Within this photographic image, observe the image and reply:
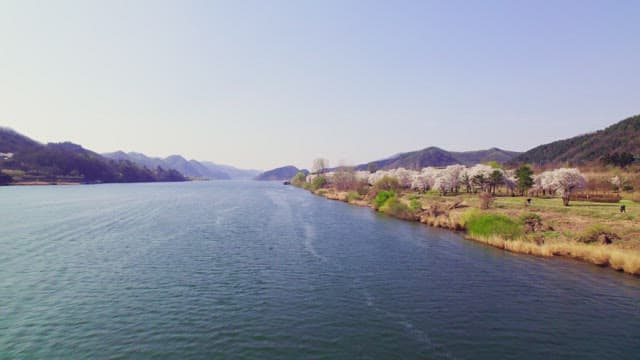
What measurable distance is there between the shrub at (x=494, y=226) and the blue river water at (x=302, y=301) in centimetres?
405

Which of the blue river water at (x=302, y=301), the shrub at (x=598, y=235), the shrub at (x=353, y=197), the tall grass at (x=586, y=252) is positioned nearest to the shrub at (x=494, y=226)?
the tall grass at (x=586, y=252)

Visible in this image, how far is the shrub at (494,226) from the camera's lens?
50.2 m

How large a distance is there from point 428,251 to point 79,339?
124 ft

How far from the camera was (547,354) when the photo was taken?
20.9 meters

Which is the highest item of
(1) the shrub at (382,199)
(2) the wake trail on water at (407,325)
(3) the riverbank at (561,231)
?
(1) the shrub at (382,199)

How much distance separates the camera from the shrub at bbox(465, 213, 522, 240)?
165 feet

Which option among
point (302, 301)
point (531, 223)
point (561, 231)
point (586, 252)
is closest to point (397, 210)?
point (531, 223)

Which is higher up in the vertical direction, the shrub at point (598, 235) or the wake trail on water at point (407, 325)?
the shrub at point (598, 235)

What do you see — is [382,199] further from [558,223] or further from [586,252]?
[586,252]

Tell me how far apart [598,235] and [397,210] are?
1636 inches

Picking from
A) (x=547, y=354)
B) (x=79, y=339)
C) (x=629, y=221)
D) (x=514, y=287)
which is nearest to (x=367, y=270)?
(x=514, y=287)

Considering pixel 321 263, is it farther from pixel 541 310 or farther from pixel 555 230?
pixel 555 230

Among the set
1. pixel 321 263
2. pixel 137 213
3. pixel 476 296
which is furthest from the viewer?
pixel 137 213

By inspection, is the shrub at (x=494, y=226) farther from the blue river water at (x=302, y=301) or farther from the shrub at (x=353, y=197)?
the shrub at (x=353, y=197)
